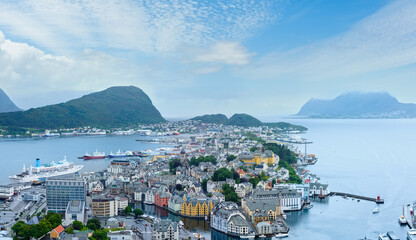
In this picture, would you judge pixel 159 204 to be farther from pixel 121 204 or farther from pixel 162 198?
pixel 121 204

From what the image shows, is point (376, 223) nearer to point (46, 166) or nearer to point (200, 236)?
point (200, 236)

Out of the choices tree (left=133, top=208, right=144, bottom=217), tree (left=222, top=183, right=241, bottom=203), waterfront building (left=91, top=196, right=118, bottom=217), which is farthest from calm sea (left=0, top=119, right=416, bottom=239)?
waterfront building (left=91, top=196, right=118, bottom=217)

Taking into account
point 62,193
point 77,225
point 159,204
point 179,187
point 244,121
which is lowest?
point 159,204

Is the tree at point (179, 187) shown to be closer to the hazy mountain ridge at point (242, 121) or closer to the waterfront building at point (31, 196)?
the waterfront building at point (31, 196)

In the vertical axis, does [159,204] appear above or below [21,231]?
below

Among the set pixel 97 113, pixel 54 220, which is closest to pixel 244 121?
pixel 97 113

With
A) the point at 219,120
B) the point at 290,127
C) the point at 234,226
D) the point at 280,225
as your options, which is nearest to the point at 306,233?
the point at 280,225
